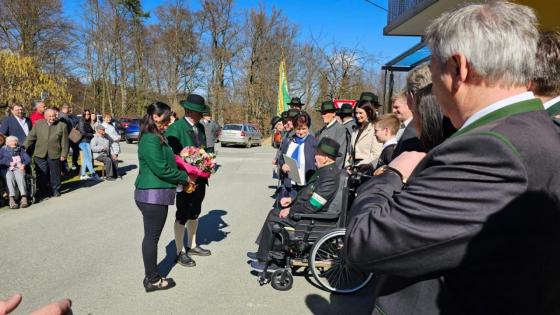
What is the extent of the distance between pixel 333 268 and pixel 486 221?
344cm

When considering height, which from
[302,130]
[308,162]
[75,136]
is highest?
[302,130]

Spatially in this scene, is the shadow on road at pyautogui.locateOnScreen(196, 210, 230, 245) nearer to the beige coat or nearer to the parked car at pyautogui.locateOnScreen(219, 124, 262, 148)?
the beige coat

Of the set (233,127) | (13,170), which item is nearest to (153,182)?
(13,170)

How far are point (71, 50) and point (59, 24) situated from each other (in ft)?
5.77

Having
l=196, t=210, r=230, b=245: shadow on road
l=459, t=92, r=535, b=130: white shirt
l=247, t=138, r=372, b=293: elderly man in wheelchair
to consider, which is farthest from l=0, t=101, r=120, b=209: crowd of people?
l=459, t=92, r=535, b=130: white shirt

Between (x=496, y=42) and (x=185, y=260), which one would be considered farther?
(x=185, y=260)

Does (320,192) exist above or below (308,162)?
below

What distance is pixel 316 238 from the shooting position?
419cm

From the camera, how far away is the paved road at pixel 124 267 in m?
3.72


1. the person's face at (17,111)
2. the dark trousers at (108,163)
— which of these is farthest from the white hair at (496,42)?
the dark trousers at (108,163)

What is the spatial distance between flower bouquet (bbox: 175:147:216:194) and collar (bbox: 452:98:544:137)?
3.59 m

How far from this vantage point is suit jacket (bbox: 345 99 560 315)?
0.88m

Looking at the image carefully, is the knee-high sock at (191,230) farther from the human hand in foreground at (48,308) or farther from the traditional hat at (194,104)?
the human hand in foreground at (48,308)

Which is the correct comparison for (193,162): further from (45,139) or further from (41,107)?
(41,107)
